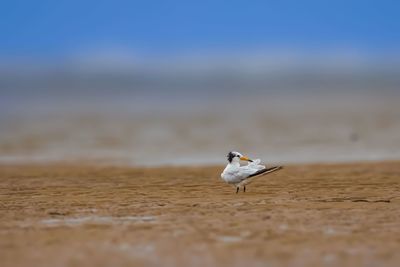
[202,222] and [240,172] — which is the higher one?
[240,172]

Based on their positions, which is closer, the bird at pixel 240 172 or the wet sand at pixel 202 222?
the wet sand at pixel 202 222

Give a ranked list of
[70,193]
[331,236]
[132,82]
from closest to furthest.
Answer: [331,236]
[70,193]
[132,82]

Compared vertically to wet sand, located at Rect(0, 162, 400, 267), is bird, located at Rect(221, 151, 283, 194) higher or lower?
higher

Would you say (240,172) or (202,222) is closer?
(202,222)

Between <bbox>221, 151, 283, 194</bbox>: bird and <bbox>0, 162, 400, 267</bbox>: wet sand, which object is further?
<bbox>221, 151, 283, 194</bbox>: bird

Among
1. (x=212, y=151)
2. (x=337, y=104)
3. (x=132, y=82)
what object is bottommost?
(x=212, y=151)

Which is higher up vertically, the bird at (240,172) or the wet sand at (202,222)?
the bird at (240,172)

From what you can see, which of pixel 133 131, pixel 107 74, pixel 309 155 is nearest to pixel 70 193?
pixel 309 155

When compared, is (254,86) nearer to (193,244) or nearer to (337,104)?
(337,104)
